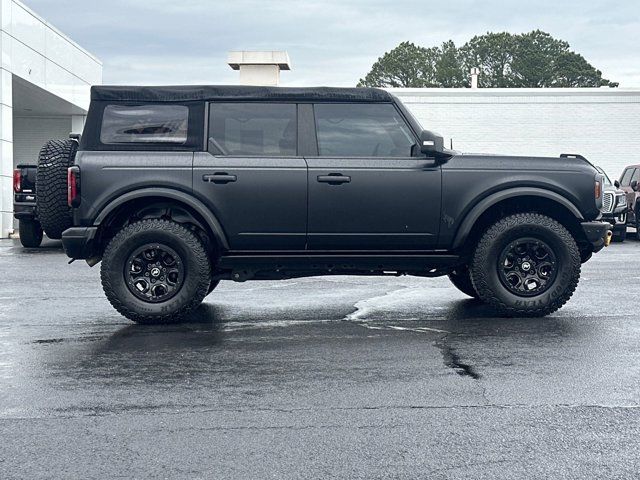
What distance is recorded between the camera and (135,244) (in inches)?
322

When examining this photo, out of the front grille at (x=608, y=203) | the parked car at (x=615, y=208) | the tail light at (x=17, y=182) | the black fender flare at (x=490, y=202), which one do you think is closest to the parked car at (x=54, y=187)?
the black fender flare at (x=490, y=202)

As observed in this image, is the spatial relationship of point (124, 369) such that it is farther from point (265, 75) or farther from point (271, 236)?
point (265, 75)

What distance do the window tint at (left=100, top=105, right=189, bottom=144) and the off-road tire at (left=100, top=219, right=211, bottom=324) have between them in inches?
29.6

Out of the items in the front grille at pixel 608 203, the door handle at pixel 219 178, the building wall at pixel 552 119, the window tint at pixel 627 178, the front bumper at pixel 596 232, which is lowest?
the front grille at pixel 608 203

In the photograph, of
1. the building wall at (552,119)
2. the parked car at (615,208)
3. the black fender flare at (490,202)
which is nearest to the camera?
the black fender flare at (490,202)

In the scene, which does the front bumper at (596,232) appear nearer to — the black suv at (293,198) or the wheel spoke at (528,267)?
the black suv at (293,198)

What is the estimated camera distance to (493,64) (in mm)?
84625

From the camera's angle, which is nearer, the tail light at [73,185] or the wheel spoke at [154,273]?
the tail light at [73,185]

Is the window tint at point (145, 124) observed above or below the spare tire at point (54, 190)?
above

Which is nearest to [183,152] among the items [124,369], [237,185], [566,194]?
[237,185]

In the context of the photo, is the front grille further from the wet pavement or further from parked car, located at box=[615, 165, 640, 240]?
the wet pavement

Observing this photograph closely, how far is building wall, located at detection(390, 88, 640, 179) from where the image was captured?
31.4m

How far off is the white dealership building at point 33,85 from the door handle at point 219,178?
17582 mm

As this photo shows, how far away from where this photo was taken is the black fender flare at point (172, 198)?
8.12 meters
